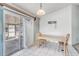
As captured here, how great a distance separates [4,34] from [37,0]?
4.35ft

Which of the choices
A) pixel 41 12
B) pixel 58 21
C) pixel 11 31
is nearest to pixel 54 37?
pixel 58 21

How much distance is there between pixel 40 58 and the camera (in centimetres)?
192

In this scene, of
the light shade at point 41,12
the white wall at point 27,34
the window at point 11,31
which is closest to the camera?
the light shade at point 41,12

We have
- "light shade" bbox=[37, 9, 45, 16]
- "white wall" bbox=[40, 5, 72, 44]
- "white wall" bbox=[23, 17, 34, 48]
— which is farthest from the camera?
"white wall" bbox=[23, 17, 34, 48]

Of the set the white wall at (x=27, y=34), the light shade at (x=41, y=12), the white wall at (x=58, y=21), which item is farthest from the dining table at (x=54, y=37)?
the light shade at (x=41, y=12)

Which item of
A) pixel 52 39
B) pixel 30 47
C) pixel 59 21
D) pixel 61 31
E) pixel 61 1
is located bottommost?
pixel 30 47

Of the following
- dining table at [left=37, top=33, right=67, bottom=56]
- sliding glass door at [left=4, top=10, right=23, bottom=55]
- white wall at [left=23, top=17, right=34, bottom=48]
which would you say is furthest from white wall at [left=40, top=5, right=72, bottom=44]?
sliding glass door at [left=4, top=10, right=23, bottom=55]

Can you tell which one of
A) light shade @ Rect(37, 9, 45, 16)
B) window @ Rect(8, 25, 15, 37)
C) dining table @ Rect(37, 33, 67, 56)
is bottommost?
dining table @ Rect(37, 33, 67, 56)

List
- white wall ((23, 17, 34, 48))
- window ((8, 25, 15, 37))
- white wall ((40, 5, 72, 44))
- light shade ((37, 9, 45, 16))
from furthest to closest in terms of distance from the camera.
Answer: white wall ((23, 17, 34, 48))
white wall ((40, 5, 72, 44))
window ((8, 25, 15, 37))
light shade ((37, 9, 45, 16))

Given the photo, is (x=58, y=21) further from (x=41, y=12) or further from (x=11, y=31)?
(x=11, y=31)

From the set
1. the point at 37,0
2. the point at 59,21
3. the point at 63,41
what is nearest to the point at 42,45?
the point at 63,41

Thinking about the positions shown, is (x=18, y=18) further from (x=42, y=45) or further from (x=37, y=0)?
(x=37, y=0)

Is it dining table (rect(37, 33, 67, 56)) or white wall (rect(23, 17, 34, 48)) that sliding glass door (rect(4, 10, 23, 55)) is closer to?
white wall (rect(23, 17, 34, 48))

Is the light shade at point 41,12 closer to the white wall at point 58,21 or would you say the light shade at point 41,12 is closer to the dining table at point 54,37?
the white wall at point 58,21
